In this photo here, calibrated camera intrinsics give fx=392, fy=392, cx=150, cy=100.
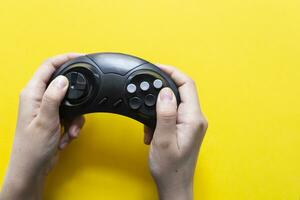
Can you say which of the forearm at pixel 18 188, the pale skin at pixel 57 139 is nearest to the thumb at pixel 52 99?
the pale skin at pixel 57 139

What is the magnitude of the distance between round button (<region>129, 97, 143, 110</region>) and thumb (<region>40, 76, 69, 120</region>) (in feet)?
0.31

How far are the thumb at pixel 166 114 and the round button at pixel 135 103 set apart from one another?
0.03 metres

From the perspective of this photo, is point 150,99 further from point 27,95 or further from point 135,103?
point 27,95

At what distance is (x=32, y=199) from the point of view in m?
0.59

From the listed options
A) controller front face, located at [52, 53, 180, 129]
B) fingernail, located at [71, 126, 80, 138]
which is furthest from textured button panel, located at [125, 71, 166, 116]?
fingernail, located at [71, 126, 80, 138]

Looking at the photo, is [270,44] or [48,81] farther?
[270,44]

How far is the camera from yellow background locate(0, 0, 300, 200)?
646 millimetres

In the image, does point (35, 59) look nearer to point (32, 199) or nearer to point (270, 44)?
point (32, 199)

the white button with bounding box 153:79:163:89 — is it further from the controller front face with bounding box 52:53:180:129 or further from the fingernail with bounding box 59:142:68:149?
→ the fingernail with bounding box 59:142:68:149

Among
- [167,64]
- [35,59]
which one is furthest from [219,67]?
[35,59]

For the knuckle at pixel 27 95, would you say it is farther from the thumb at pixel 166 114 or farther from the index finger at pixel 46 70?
the thumb at pixel 166 114

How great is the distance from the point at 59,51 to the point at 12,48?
77 mm

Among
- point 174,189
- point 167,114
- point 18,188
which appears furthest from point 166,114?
point 18,188

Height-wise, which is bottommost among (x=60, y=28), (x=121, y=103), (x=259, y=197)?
(x=259, y=197)
